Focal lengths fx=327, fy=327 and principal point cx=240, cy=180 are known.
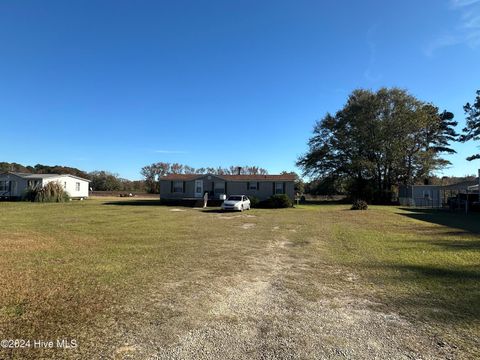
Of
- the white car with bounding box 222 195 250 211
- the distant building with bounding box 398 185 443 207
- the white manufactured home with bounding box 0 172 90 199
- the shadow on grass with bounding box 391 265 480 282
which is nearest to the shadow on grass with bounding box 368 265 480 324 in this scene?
the shadow on grass with bounding box 391 265 480 282

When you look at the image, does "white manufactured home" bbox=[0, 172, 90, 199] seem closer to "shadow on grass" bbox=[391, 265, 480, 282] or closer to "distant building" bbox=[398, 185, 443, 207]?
"shadow on grass" bbox=[391, 265, 480, 282]

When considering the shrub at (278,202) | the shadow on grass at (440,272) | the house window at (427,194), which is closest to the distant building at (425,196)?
the house window at (427,194)

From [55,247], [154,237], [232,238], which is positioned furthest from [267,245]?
[55,247]

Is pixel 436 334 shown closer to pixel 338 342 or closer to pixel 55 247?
pixel 338 342

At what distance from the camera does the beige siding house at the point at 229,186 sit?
119 ft

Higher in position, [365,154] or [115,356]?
[365,154]

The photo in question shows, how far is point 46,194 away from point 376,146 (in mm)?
40672

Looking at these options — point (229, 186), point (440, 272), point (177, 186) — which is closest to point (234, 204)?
point (229, 186)

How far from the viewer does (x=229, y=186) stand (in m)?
36.8

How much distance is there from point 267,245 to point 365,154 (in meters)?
39.5

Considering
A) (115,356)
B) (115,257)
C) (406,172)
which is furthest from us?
(406,172)

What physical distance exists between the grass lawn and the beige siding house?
2588 cm

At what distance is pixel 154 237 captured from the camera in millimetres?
11727

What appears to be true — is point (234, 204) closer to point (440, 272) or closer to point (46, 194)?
point (440, 272)
